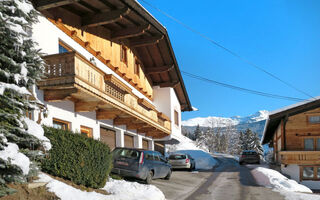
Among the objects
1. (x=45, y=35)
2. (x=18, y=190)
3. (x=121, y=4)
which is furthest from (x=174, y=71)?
(x=18, y=190)

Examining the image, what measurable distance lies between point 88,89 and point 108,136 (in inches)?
273

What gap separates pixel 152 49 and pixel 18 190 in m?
17.9

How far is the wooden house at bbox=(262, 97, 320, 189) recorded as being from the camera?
26611 millimetres

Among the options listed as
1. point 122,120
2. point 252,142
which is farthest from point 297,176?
point 252,142

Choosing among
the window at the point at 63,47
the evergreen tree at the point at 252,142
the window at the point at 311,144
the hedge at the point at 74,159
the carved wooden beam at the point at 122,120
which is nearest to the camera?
the hedge at the point at 74,159

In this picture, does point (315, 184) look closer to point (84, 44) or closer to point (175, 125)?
point (175, 125)

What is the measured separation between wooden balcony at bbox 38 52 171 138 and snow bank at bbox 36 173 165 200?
3.08 m

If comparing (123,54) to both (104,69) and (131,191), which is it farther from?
(131,191)

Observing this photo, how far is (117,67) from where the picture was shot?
19328 millimetres

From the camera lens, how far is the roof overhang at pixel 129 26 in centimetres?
1470

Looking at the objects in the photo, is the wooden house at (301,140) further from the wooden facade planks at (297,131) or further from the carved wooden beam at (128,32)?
the carved wooden beam at (128,32)

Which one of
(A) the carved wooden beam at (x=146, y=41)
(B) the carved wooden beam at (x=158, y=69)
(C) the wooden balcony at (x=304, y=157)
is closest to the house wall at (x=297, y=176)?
(C) the wooden balcony at (x=304, y=157)

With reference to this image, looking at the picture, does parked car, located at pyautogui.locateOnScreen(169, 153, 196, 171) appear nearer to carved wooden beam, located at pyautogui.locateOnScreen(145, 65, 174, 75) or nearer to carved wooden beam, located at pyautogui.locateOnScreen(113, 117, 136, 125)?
carved wooden beam, located at pyautogui.locateOnScreen(145, 65, 174, 75)

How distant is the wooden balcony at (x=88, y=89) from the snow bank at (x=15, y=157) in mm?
2768
